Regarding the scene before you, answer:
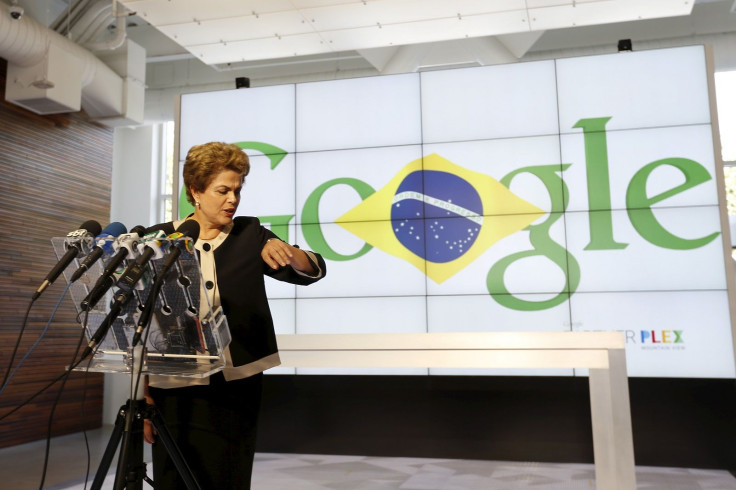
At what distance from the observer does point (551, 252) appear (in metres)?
4.52

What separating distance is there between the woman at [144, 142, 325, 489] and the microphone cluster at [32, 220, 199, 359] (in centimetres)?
15

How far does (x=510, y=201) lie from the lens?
4.64m

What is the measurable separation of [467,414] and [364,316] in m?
1.04

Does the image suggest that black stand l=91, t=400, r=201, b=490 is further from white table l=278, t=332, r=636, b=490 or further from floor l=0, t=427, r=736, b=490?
floor l=0, t=427, r=736, b=490

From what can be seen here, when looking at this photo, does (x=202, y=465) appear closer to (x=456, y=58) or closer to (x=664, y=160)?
(x=664, y=160)

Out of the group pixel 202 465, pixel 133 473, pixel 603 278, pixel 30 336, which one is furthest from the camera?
pixel 30 336

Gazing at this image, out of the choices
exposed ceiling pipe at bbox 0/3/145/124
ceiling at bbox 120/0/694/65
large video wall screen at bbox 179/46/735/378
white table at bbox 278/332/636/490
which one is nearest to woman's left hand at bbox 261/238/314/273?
white table at bbox 278/332/636/490

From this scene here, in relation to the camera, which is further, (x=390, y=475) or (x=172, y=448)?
(x=390, y=475)

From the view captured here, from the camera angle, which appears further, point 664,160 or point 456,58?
point 456,58

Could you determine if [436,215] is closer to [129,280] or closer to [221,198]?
[221,198]

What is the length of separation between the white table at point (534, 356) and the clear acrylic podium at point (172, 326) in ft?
4.83

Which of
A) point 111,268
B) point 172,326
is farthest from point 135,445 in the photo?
point 111,268

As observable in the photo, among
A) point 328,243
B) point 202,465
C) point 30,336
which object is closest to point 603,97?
point 328,243

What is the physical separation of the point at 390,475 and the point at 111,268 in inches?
133
